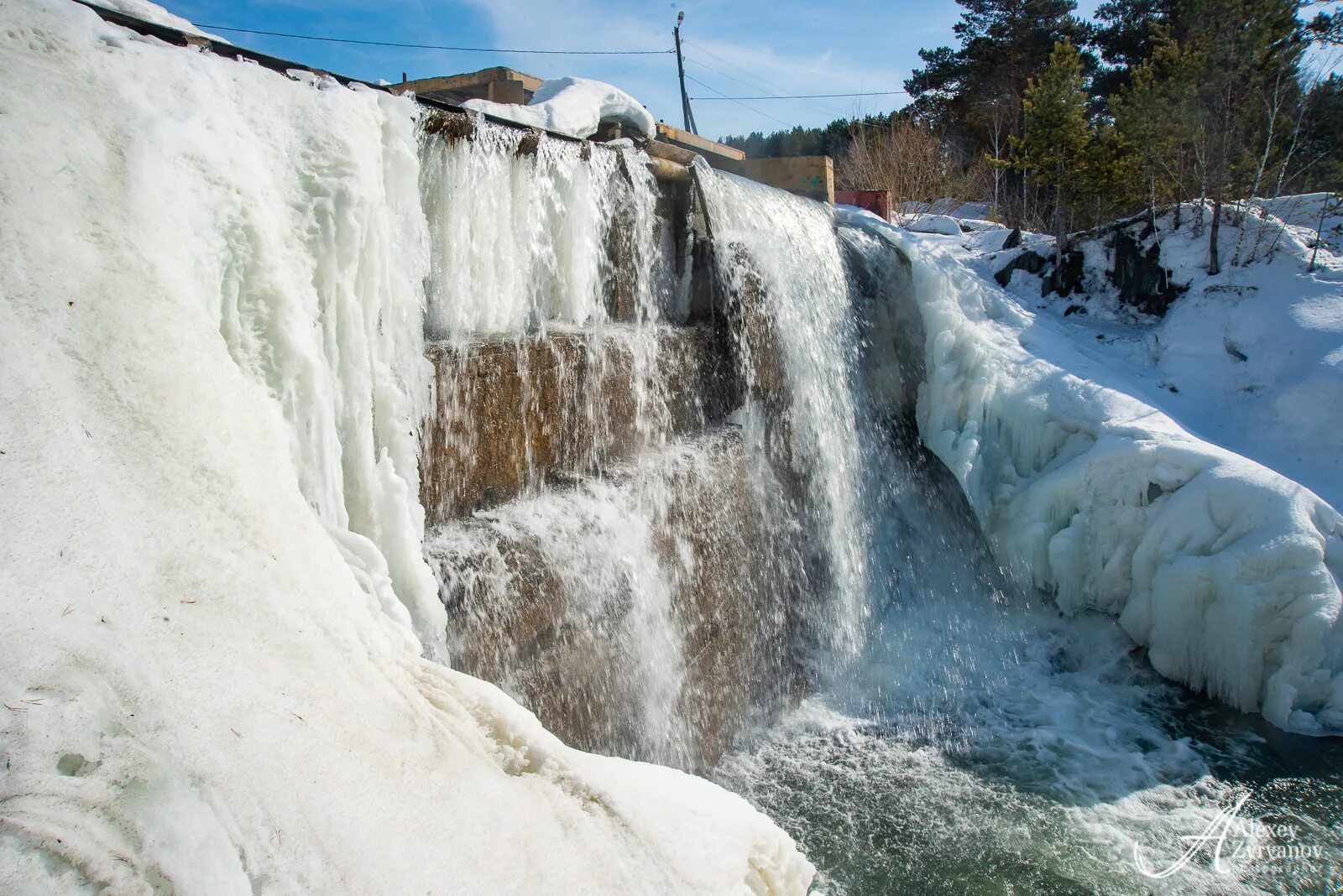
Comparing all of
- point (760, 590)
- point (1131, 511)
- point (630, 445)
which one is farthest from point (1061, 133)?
point (630, 445)

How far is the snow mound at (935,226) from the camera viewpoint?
1209 cm

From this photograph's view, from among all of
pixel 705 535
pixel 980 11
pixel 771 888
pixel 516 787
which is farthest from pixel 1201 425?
pixel 980 11

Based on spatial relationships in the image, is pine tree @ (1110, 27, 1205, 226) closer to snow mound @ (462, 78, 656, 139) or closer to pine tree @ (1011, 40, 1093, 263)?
pine tree @ (1011, 40, 1093, 263)

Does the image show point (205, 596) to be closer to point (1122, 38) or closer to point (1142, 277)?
point (1142, 277)

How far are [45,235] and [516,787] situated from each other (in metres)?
1.52

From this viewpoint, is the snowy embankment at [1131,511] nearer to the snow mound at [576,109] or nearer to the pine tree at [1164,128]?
the snow mound at [576,109]

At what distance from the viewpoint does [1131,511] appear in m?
5.86

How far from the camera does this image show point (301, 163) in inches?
103

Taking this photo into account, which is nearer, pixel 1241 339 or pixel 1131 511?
pixel 1131 511

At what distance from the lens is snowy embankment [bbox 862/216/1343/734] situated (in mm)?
5051

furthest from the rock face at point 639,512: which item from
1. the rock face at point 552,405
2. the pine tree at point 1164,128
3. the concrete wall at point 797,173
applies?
the pine tree at point 1164,128

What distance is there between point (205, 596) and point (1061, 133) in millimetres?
10931

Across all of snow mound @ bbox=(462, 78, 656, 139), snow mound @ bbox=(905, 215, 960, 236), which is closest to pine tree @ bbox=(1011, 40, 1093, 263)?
snow mound @ bbox=(905, 215, 960, 236)

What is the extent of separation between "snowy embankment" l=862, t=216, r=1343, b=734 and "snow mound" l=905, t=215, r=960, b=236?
4.61 m
